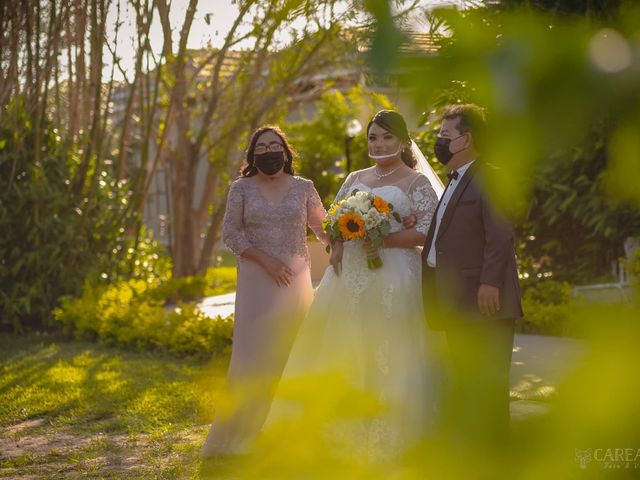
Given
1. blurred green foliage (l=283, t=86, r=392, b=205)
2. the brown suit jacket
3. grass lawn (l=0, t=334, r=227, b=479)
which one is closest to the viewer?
the brown suit jacket

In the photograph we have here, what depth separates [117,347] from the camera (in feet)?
30.5

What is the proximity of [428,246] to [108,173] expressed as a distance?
25.4ft

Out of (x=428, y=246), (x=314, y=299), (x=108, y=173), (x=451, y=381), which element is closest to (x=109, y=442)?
(x=314, y=299)

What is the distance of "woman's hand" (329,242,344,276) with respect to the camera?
4973 mm

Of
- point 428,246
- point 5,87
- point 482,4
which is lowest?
point 428,246

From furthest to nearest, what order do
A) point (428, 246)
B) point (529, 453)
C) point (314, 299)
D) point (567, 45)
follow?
point (314, 299) → point (428, 246) → point (529, 453) → point (567, 45)

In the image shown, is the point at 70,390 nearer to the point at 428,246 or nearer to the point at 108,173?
the point at 428,246

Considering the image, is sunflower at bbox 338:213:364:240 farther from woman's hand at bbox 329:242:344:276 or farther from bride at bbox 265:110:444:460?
woman's hand at bbox 329:242:344:276

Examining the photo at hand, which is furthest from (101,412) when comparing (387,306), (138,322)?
(138,322)

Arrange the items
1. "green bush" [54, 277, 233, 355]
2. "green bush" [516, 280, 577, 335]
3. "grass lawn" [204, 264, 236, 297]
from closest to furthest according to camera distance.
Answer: "green bush" [54, 277, 233, 355] → "green bush" [516, 280, 577, 335] → "grass lawn" [204, 264, 236, 297]

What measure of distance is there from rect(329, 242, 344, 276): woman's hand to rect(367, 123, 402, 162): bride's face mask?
492 millimetres

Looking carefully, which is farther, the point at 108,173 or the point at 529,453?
the point at 108,173

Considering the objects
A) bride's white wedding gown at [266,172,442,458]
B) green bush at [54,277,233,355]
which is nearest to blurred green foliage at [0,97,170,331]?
green bush at [54,277,233,355]

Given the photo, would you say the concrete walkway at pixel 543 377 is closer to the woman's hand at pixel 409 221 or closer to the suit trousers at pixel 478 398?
the suit trousers at pixel 478 398
